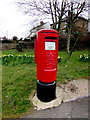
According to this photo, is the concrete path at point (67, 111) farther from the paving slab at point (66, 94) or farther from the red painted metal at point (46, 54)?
the red painted metal at point (46, 54)

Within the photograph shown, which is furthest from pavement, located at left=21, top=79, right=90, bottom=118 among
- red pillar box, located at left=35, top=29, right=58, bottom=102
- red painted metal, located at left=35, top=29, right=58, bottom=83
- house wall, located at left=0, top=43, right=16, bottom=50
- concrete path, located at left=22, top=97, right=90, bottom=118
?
house wall, located at left=0, top=43, right=16, bottom=50

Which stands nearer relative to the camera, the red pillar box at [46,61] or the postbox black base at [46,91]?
the red pillar box at [46,61]

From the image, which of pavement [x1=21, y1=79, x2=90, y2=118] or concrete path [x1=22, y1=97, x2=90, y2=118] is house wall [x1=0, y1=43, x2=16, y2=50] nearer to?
pavement [x1=21, y1=79, x2=90, y2=118]

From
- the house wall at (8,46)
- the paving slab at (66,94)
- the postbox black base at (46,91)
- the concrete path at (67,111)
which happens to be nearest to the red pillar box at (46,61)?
the postbox black base at (46,91)

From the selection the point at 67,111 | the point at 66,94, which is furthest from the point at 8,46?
the point at 67,111

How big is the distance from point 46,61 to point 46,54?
0.52 ft

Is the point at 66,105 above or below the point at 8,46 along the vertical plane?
below

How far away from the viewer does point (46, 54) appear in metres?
2.41

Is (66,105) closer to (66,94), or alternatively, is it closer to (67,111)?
(67,111)

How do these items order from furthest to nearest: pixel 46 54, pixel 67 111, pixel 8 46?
pixel 8 46 < pixel 46 54 < pixel 67 111

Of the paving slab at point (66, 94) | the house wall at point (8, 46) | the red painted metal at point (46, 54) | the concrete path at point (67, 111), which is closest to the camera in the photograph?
the concrete path at point (67, 111)

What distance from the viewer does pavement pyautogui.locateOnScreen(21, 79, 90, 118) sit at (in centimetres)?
216

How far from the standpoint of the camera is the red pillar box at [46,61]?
236cm

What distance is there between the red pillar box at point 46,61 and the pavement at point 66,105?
182 mm
